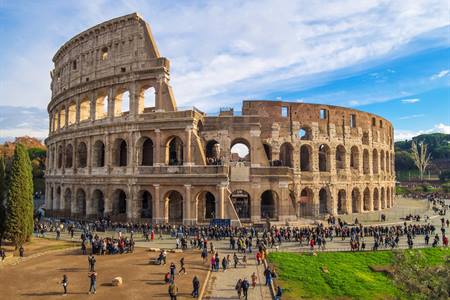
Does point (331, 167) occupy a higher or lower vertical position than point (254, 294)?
higher

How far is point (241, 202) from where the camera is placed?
3706cm

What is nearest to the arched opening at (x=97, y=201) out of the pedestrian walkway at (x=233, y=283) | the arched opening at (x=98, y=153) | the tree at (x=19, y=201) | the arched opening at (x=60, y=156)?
the arched opening at (x=98, y=153)

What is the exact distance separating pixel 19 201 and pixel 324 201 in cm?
3025

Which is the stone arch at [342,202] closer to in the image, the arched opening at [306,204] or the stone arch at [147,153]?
the arched opening at [306,204]

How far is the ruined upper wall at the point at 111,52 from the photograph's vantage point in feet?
105

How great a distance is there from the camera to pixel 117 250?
22359 millimetres

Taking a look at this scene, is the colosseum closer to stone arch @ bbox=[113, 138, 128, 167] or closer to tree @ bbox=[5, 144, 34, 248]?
stone arch @ bbox=[113, 138, 128, 167]

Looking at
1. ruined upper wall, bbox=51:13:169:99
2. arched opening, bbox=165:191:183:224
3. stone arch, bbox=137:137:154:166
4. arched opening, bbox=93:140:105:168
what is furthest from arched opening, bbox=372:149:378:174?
arched opening, bbox=93:140:105:168

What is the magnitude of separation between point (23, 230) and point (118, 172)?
10444 millimetres

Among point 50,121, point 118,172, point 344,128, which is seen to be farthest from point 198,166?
point 50,121

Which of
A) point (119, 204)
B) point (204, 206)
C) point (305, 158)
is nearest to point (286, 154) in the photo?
point (305, 158)

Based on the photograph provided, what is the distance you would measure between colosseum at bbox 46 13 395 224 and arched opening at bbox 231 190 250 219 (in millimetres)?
230

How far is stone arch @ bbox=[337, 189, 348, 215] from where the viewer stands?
129 ft

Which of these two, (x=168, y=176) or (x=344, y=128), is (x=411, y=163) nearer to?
(x=344, y=128)
